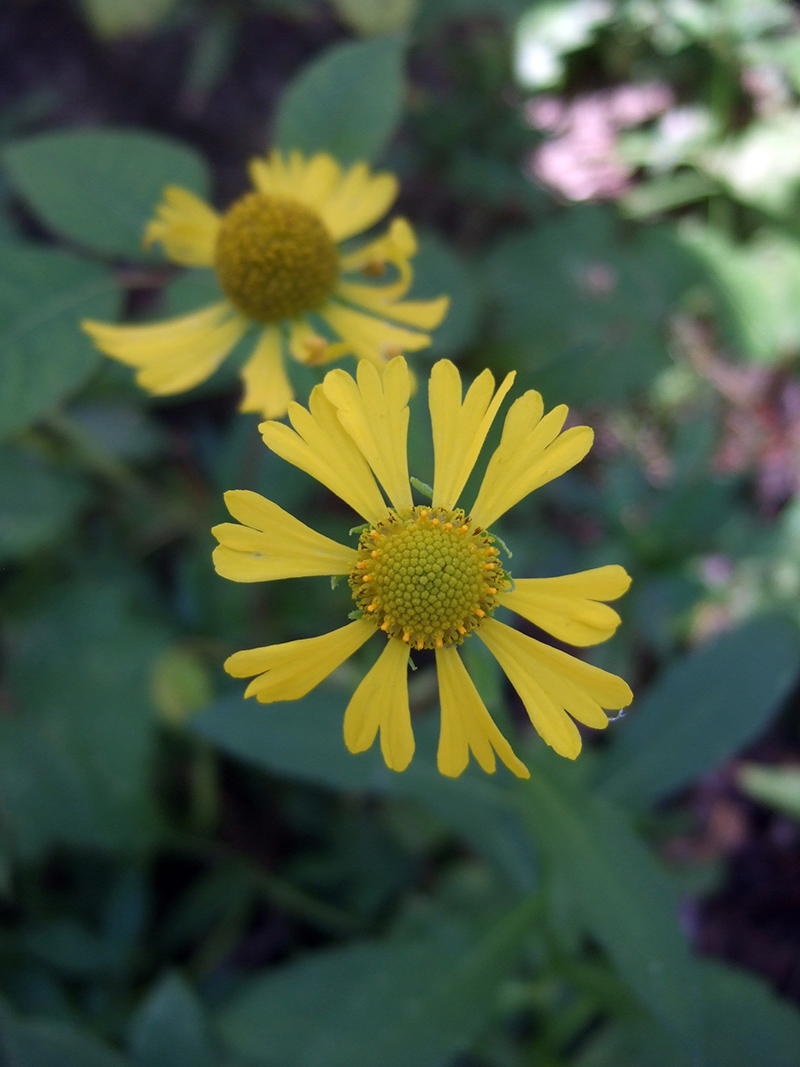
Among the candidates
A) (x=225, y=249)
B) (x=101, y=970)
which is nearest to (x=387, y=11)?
(x=225, y=249)

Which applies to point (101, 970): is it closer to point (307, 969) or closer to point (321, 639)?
point (307, 969)

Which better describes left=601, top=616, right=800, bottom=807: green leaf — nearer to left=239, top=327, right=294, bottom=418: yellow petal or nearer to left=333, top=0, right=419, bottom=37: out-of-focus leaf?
left=239, top=327, right=294, bottom=418: yellow petal

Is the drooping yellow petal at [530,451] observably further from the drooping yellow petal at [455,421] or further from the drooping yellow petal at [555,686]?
the drooping yellow petal at [555,686]

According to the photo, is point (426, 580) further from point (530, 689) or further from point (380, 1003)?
point (380, 1003)

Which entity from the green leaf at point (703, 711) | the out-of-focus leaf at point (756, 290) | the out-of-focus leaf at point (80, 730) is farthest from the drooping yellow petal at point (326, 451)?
the out-of-focus leaf at point (756, 290)

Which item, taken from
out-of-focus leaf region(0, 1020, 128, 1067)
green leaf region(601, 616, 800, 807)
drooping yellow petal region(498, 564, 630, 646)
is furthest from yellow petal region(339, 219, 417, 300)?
out-of-focus leaf region(0, 1020, 128, 1067)
